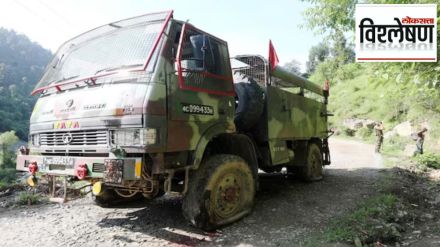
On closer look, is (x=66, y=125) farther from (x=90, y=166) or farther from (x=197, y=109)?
(x=197, y=109)

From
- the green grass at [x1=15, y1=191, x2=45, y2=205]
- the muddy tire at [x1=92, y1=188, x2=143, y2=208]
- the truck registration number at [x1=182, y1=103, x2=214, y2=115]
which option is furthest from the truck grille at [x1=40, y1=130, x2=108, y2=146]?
the green grass at [x1=15, y1=191, x2=45, y2=205]

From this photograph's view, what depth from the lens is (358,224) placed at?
184 inches

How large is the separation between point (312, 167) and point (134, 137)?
5447 millimetres

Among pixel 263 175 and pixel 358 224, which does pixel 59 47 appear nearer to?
pixel 358 224

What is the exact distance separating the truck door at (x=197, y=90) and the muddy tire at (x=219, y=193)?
0.45m

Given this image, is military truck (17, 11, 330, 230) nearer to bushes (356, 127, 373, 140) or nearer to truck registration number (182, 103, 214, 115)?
truck registration number (182, 103, 214, 115)

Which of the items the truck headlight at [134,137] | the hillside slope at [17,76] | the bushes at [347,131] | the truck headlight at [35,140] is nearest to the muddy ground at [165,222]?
the truck headlight at [35,140]

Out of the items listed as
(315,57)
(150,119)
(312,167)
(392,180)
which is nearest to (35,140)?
(150,119)

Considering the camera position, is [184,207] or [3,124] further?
[3,124]

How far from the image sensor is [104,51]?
15.2 ft

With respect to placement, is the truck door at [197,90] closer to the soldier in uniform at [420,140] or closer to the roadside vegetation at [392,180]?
the roadside vegetation at [392,180]

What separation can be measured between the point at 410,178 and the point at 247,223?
621cm

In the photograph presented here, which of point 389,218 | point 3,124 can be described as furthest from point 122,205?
point 3,124

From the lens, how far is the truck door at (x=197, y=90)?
13.5 feet
